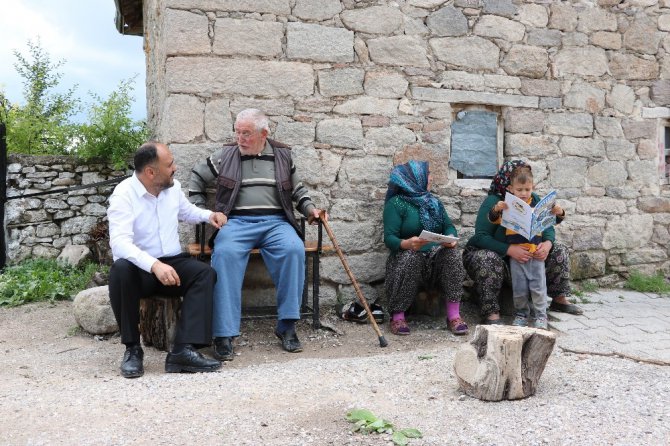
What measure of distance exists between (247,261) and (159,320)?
683 mm

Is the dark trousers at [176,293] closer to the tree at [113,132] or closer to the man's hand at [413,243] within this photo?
the man's hand at [413,243]

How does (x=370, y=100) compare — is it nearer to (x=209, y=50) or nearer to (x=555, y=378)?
(x=209, y=50)

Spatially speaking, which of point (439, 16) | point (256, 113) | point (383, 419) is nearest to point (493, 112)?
point (439, 16)

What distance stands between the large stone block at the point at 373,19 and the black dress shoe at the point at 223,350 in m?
2.69

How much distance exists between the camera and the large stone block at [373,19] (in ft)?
16.0

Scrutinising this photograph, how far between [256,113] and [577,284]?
11.2 ft

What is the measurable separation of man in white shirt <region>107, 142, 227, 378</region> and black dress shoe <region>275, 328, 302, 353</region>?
0.63 m

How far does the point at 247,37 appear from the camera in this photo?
15.2 feet

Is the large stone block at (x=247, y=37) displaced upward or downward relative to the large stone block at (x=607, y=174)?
upward

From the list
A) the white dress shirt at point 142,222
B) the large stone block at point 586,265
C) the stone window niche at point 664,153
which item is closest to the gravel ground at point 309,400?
the white dress shirt at point 142,222

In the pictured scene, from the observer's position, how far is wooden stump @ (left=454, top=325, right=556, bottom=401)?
2.94 m

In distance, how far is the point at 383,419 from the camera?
268 cm

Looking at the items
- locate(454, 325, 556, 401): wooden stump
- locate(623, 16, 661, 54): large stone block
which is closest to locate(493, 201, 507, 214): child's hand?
locate(454, 325, 556, 401): wooden stump

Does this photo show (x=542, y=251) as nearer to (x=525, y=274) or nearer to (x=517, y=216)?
(x=525, y=274)
